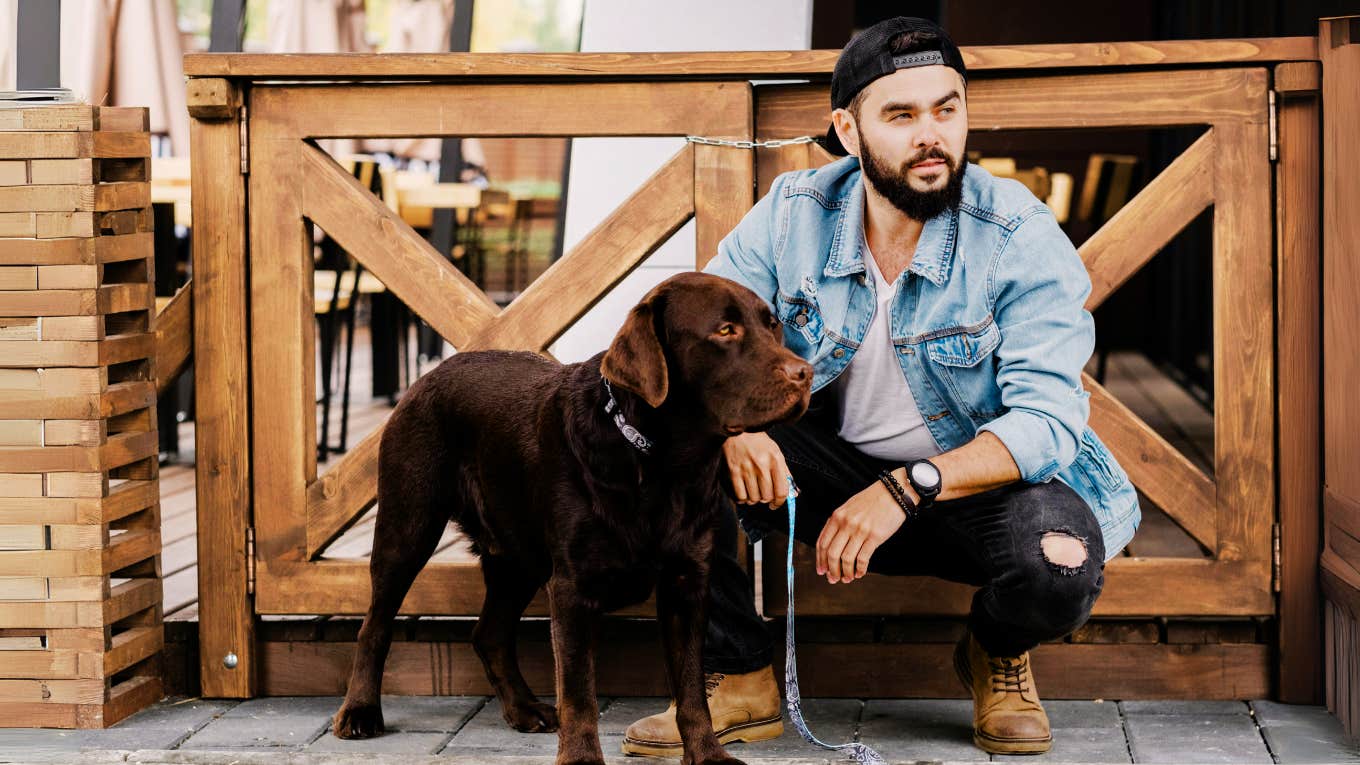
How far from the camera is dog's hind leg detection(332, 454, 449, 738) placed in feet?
10.4

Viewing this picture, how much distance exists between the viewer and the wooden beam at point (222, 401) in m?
3.42

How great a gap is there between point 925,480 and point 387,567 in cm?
114

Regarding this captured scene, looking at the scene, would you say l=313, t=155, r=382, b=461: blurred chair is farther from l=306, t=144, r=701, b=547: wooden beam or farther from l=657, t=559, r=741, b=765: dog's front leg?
l=657, t=559, r=741, b=765: dog's front leg

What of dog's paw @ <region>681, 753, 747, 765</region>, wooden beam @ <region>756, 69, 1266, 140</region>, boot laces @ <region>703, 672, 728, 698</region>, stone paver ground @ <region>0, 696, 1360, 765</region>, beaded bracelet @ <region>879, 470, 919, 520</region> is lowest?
stone paver ground @ <region>0, 696, 1360, 765</region>

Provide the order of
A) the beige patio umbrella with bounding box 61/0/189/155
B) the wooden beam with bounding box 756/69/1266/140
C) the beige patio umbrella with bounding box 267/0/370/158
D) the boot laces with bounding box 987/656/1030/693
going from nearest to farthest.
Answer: the boot laces with bounding box 987/656/1030/693 < the wooden beam with bounding box 756/69/1266/140 < the beige patio umbrella with bounding box 61/0/189/155 < the beige patio umbrella with bounding box 267/0/370/158

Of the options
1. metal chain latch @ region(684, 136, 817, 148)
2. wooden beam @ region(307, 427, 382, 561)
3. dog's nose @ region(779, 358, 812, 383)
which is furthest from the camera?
wooden beam @ region(307, 427, 382, 561)

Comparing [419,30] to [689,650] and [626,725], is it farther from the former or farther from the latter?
[689,650]

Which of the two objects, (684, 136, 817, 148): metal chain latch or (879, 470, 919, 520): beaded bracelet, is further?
(684, 136, 817, 148): metal chain latch

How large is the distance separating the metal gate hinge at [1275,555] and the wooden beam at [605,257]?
1423mm

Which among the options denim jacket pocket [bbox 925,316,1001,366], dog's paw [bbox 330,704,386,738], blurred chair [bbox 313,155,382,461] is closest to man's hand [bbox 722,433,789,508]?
denim jacket pocket [bbox 925,316,1001,366]

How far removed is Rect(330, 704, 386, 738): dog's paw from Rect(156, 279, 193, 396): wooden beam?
0.85m

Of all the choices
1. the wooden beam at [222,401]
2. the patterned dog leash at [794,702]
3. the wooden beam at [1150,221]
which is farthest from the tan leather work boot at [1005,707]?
the wooden beam at [222,401]

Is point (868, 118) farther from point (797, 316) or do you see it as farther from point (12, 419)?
point (12, 419)

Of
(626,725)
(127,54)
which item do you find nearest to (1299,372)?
(626,725)
